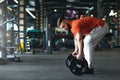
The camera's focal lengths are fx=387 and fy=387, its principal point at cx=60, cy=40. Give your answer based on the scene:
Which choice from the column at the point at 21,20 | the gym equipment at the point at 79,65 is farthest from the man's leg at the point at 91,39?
the column at the point at 21,20

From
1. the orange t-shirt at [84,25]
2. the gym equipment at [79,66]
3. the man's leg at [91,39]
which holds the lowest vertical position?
the gym equipment at [79,66]

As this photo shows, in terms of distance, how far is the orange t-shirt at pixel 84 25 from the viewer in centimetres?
804

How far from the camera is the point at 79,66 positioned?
7879 millimetres

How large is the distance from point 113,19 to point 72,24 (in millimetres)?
24234

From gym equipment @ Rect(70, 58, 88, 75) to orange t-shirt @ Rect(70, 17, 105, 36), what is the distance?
2.02ft

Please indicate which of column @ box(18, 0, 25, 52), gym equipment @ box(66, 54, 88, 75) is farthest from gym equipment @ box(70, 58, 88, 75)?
column @ box(18, 0, 25, 52)

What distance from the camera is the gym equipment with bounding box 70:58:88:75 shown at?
25.8 feet

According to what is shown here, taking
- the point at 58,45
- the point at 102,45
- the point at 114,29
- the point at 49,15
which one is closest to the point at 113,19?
the point at 114,29

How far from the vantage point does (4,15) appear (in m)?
14.3

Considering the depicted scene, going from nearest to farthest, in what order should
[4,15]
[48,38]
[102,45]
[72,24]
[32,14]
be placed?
[72,24]
[4,15]
[48,38]
[102,45]
[32,14]

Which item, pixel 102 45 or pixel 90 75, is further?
pixel 102 45

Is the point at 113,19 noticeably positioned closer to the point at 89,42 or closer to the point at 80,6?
the point at 80,6

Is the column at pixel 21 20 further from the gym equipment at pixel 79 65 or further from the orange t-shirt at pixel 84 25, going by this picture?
the gym equipment at pixel 79 65

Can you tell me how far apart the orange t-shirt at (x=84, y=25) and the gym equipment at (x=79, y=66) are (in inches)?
24.2
